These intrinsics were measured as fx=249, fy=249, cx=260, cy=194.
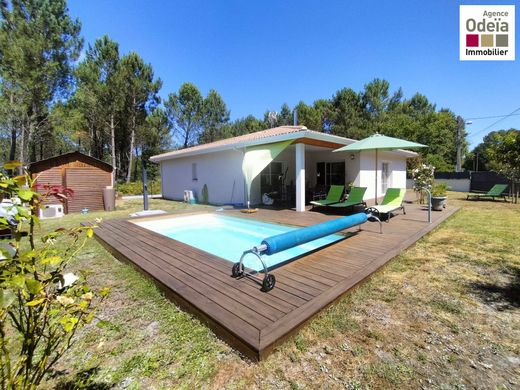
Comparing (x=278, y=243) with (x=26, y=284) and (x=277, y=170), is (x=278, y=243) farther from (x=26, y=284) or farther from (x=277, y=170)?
(x=277, y=170)

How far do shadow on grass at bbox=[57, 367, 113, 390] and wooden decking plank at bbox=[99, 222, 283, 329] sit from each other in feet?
3.99

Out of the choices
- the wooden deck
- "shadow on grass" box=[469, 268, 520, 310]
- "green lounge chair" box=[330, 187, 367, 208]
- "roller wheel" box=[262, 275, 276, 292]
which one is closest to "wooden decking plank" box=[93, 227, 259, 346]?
the wooden deck

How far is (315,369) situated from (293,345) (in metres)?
0.32

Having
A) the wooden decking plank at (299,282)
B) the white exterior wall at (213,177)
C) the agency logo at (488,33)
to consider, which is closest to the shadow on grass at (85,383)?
the wooden decking plank at (299,282)

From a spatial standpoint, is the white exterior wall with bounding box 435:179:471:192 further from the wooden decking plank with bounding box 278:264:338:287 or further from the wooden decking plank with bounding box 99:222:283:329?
Answer: the wooden decking plank with bounding box 99:222:283:329

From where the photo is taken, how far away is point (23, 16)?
1706 cm

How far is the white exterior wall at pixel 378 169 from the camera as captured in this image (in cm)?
1213

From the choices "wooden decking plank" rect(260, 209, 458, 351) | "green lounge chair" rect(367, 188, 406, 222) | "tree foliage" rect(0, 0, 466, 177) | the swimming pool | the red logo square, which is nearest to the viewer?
"wooden decking plank" rect(260, 209, 458, 351)

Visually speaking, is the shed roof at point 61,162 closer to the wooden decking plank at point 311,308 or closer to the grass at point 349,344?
the grass at point 349,344

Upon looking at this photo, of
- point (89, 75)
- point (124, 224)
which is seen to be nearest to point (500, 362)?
point (124, 224)

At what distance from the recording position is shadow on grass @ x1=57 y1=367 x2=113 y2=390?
190 centimetres

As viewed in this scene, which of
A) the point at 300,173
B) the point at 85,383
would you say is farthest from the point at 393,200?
the point at 85,383

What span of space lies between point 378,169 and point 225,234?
9709mm

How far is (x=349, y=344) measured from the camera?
237cm
